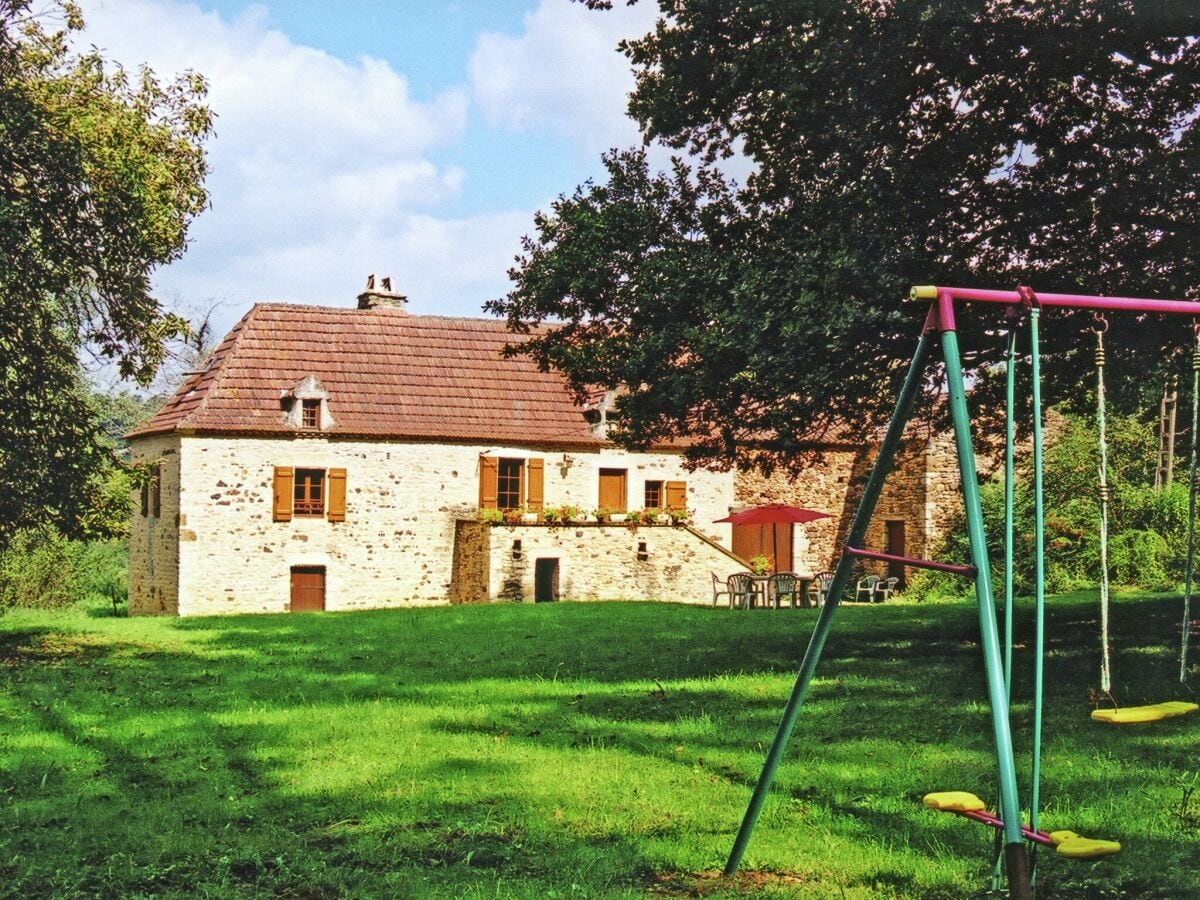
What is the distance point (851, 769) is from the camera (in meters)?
7.66

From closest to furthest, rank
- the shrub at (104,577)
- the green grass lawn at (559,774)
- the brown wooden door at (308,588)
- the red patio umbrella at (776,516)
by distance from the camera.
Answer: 1. the green grass lawn at (559,774)
2. the red patio umbrella at (776,516)
3. the brown wooden door at (308,588)
4. the shrub at (104,577)

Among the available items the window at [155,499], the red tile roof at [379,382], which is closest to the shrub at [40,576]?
the window at [155,499]

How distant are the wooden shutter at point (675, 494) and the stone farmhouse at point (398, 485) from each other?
0.05 meters

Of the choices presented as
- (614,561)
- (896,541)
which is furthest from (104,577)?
(896,541)

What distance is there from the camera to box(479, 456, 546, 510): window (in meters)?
29.5

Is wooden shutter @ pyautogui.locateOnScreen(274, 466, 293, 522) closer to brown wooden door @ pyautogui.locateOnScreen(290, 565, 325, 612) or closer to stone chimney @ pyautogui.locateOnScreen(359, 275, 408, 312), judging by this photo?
brown wooden door @ pyautogui.locateOnScreen(290, 565, 325, 612)

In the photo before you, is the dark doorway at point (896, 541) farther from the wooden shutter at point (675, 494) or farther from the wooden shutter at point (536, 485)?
the wooden shutter at point (536, 485)

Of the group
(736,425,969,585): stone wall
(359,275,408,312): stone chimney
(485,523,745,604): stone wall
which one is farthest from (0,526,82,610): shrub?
(736,425,969,585): stone wall

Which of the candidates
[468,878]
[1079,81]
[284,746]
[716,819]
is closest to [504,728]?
[284,746]

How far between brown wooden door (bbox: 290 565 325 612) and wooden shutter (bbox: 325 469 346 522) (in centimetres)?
122

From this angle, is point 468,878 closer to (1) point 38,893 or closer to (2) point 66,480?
(1) point 38,893

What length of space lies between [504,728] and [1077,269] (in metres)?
7.43

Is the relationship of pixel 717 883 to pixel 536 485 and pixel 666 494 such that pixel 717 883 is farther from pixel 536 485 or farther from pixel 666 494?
pixel 666 494

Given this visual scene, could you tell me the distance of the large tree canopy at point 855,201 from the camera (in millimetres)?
11117
